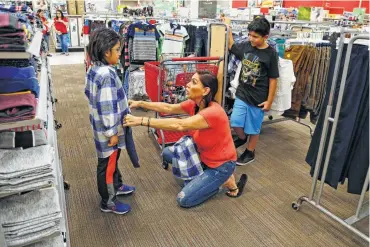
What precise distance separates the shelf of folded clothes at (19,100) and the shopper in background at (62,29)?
9511 millimetres

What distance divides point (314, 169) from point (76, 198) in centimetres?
199

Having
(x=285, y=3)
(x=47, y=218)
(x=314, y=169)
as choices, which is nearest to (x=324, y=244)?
(x=314, y=169)

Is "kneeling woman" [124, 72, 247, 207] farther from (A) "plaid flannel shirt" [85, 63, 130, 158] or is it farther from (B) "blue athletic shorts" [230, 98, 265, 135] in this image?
(B) "blue athletic shorts" [230, 98, 265, 135]

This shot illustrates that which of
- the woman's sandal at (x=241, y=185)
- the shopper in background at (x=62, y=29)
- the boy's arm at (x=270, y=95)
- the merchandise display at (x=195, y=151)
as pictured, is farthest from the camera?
the shopper in background at (x=62, y=29)

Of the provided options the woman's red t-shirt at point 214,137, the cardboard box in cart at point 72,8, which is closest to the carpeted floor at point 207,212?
the woman's red t-shirt at point 214,137

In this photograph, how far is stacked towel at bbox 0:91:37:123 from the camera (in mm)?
1223

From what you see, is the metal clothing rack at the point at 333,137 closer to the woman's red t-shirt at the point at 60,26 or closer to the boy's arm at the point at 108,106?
the boy's arm at the point at 108,106

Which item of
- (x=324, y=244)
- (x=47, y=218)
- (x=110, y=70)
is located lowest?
(x=324, y=244)

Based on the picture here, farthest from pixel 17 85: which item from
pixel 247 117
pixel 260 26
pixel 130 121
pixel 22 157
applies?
pixel 247 117

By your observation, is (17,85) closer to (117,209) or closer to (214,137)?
(117,209)

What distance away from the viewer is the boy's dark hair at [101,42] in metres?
2.04

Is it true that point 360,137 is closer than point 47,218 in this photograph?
No

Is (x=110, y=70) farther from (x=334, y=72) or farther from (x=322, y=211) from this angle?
(x=322, y=211)

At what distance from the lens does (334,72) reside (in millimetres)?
2100
